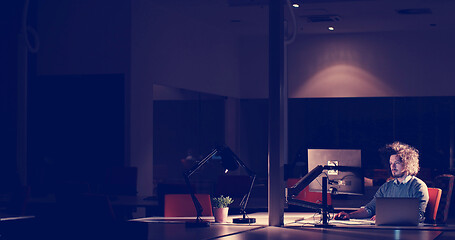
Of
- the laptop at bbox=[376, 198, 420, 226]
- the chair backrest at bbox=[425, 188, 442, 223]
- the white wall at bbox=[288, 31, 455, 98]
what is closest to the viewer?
the laptop at bbox=[376, 198, 420, 226]

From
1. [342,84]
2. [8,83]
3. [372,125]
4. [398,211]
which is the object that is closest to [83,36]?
[8,83]

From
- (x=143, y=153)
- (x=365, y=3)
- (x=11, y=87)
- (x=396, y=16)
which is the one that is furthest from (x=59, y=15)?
(x=396, y=16)

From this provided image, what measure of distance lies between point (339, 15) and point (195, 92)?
10.8ft

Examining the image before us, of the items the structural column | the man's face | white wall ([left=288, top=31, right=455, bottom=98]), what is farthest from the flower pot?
white wall ([left=288, top=31, right=455, bottom=98])

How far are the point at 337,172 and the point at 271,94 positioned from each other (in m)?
0.98

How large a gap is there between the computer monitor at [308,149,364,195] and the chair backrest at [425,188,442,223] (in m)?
0.67

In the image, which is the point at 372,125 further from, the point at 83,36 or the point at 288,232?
the point at 288,232

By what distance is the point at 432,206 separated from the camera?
265 inches

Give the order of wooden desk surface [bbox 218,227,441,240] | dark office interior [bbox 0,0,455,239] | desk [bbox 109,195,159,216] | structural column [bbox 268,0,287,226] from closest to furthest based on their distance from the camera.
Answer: wooden desk surface [bbox 218,227,441,240]
structural column [bbox 268,0,287,226]
desk [bbox 109,195,159,216]
dark office interior [bbox 0,0,455,239]

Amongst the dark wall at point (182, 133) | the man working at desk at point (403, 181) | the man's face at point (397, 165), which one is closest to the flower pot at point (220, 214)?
the man working at desk at point (403, 181)

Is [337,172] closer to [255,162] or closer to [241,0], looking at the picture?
[241,0]

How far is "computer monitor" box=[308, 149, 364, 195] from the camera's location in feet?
22.0

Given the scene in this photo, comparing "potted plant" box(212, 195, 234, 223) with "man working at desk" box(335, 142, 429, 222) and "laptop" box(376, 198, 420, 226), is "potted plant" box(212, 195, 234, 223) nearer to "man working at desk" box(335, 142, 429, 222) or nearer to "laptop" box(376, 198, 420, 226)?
"man working at desk" box(335, 142, 429, 222)

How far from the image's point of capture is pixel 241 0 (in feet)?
40.7
